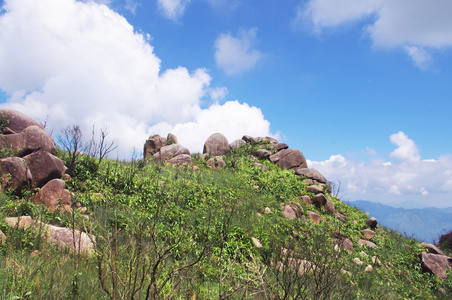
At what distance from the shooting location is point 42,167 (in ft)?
32.6

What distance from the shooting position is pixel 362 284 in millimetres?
9812

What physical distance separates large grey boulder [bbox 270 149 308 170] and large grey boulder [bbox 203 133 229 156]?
185 inches

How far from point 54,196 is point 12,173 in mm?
1516

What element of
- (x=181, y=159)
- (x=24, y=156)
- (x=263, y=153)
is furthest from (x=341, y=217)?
(x=24, y=156)

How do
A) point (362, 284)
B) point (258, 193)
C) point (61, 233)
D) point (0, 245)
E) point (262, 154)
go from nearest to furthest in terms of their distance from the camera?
point (0, 245), point (61, 233), point (362, 284), point (258, 193), point (262, 154)

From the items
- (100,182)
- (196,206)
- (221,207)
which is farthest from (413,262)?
(100,182)

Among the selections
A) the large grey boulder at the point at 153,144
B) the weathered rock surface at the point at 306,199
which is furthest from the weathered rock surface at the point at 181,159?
the weathered rock surface at the point at 306,199

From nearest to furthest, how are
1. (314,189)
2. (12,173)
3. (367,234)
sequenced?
(12,173)
(367,234)
(314,189)

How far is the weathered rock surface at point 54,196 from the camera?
9.08 meters

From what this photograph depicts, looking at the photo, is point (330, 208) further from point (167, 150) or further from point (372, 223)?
point (167, 150)

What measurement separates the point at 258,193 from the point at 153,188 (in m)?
6.36

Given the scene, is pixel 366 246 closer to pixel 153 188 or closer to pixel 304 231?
pixel 304 231

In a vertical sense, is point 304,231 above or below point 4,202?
below

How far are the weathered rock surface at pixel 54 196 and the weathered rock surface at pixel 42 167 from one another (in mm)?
439
